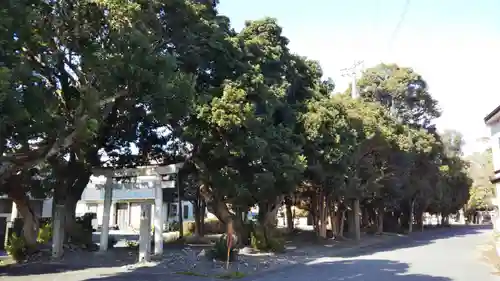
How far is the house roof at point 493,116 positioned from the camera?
63.2 feet

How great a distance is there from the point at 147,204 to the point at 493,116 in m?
15.3

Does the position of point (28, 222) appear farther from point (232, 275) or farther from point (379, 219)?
point (379, 219)

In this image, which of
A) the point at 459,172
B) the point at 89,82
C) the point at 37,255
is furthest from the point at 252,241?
the point at 459,172

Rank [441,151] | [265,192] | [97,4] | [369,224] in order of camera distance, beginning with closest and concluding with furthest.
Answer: [97,4] < [265,192] < [441,151] < [369,224]

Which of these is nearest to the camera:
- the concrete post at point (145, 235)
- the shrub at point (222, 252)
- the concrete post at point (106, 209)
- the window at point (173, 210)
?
the shrub at point (222, 252)

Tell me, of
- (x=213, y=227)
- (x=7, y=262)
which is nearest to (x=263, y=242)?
(x=7, y=262)

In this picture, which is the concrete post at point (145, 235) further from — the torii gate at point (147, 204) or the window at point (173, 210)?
the window at point (173, 210)

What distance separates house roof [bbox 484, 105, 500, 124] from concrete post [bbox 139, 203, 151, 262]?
14838 millimetres

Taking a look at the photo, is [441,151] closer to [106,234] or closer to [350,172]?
[350,172]

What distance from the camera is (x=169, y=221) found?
48469 mm

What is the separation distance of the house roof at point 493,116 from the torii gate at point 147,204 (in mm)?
13386

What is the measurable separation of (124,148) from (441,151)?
3157 cm

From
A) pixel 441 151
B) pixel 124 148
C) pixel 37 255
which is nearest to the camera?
pixel 37 255

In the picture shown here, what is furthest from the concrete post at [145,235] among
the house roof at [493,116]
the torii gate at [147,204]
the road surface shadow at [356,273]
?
the house roof at [493,116]
